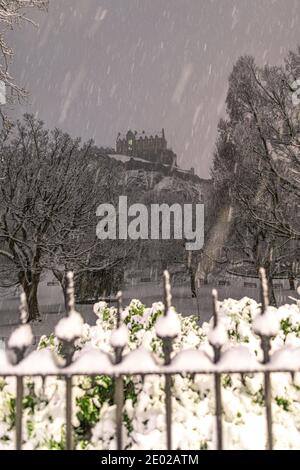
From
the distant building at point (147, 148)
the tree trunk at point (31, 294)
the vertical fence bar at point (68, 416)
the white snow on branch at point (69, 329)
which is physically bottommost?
the vertical fence bar at point (68, 416)

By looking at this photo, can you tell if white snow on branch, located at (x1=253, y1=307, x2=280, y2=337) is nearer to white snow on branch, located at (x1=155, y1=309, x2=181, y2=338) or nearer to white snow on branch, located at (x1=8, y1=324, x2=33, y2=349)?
white snow on branch, located at (x1=155, y1=309, x2=181, y2=338)

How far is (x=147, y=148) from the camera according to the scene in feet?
531

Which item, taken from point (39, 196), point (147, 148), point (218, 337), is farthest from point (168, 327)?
point (147, 148)

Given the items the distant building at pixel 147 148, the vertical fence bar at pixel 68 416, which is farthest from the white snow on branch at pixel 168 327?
the distant building at pixel 147 148

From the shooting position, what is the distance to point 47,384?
265 cm

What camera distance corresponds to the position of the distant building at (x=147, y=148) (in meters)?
154

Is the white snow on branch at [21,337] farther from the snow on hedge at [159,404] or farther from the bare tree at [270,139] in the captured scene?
the bare tree at [270,139]

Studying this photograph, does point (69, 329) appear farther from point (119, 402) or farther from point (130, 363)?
point (119, 402)

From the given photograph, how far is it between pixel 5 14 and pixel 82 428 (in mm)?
5571

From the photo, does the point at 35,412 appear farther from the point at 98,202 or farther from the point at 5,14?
the point at 98,202

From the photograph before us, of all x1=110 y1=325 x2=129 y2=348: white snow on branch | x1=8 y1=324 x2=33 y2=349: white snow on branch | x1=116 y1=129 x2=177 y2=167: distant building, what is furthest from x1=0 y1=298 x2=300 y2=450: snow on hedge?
x1=116 y1=129 x2=177 y2=167: distant building

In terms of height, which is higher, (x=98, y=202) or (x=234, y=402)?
(x=98, y=202)
